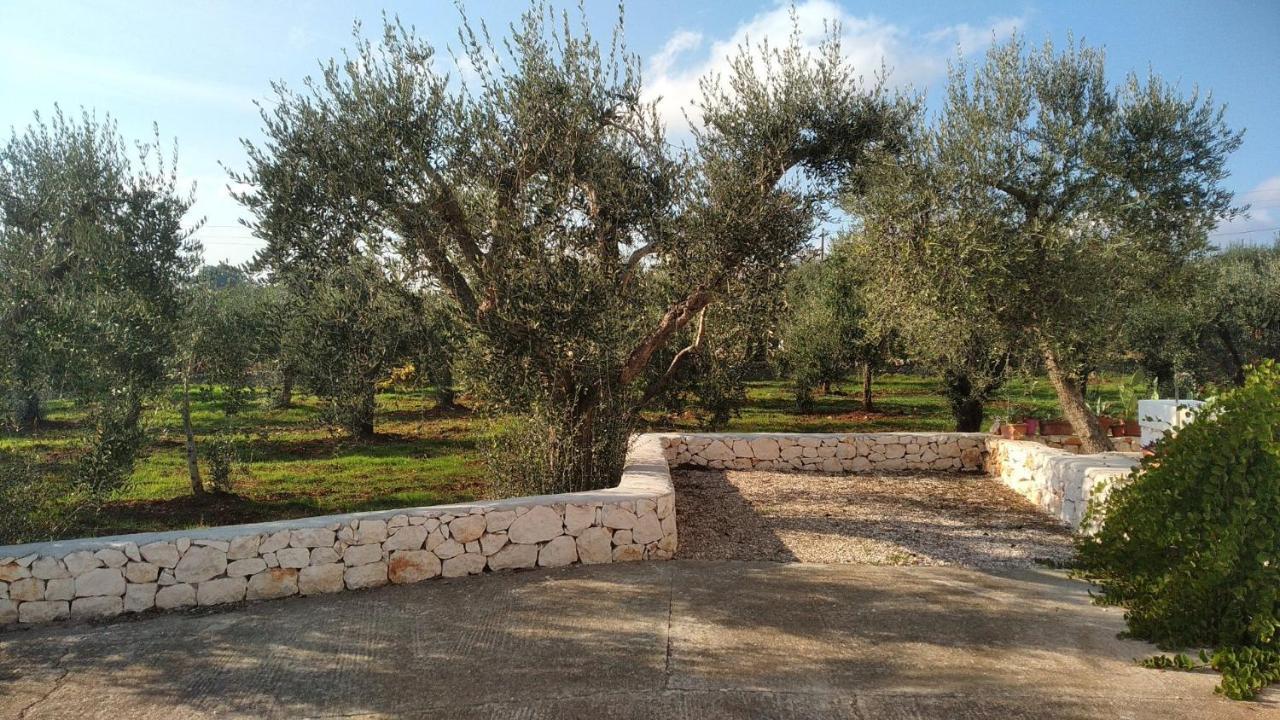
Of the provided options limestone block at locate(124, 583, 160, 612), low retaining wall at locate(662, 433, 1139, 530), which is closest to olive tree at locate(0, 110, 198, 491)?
limestone block at locate(124, 583, 160, 612)

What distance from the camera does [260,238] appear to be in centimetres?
729

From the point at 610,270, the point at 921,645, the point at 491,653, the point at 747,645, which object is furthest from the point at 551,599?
the point at 610,270

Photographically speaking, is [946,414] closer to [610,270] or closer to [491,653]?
[610,270]

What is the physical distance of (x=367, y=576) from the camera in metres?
6.17

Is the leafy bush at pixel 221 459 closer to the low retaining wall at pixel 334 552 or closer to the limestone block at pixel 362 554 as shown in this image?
the low retaining wall at pixel 334 552

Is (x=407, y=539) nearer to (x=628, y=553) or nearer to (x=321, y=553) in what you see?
(x=321, y=553)

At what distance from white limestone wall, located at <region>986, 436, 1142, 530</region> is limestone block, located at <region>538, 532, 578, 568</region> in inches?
185

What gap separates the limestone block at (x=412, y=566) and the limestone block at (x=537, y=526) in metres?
0.66

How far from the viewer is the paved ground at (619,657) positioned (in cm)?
411

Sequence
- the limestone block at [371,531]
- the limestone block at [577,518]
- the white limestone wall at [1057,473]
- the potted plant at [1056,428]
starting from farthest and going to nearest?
the potted plant at [1056,428], the white limestone wall at [1057,473], the limestone block at [577,518], the limestone block at [371,531]

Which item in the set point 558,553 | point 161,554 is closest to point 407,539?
point 558,553

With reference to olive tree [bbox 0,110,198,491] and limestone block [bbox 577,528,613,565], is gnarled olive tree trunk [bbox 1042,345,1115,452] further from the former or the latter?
olive tree [bbox 0,110,198,491]

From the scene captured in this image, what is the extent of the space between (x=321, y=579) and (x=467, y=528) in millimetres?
1162

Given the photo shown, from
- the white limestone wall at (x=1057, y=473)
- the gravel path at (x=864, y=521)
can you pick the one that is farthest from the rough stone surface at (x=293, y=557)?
→ the white limestone wall at (x=1057, y=473)
